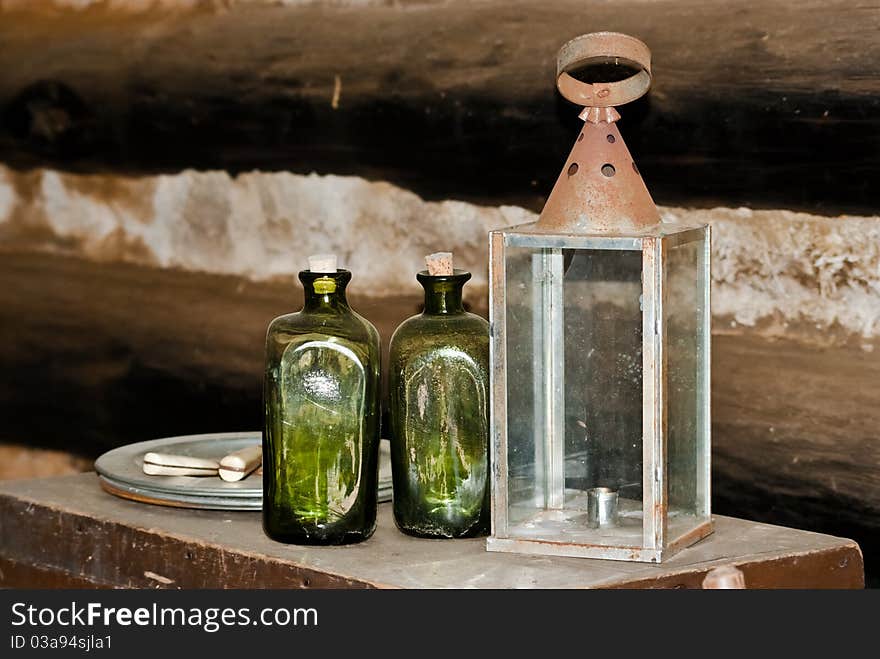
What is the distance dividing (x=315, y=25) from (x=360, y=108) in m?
0.14

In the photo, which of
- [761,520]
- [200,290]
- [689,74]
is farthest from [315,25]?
[761,520]

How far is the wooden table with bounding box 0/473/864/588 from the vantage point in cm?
140

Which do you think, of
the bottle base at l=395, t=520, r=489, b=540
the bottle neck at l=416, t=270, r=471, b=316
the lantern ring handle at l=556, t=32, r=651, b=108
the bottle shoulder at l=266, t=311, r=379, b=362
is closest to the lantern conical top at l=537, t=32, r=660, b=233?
the lantern ring handle at l=556, t=32, r=651, b=108

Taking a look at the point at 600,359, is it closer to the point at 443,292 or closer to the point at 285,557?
the point at 443,292

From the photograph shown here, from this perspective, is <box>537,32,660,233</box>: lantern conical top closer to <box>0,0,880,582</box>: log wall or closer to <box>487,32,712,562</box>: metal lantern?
<box>487,32,712,562</box>: metal lantern

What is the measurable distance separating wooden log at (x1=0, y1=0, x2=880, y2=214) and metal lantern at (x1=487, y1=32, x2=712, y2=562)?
0.26 meters

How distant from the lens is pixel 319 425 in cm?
153

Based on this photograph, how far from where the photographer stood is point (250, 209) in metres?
2.19

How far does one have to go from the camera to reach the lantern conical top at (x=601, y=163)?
1445mm

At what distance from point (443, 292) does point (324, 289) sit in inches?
5.0

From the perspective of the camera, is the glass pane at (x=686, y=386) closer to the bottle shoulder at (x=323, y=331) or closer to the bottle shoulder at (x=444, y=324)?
the bottle shoulder at (x=444, y=324)

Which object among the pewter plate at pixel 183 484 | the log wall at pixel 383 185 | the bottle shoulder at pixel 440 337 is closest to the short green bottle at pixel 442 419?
the bottle shoulder at pixel 440 337

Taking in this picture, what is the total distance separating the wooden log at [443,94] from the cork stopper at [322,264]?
430 millimetres

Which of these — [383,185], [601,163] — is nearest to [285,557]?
[601,163]
